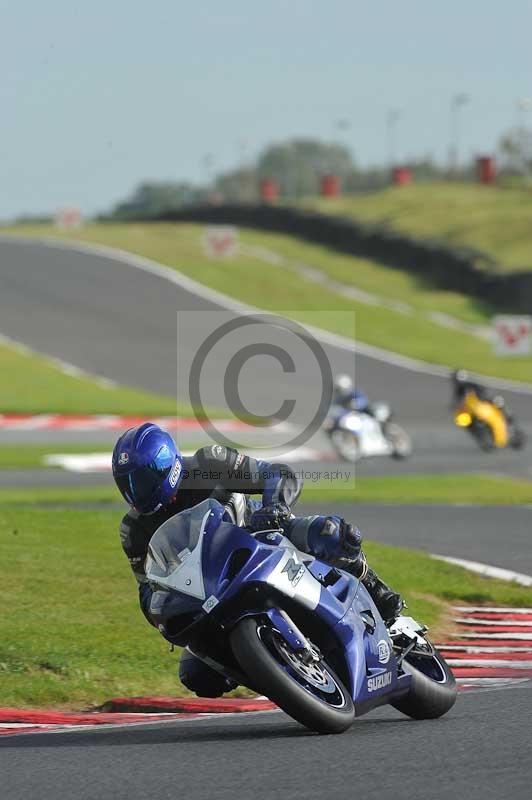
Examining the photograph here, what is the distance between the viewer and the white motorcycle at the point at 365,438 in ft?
77.1

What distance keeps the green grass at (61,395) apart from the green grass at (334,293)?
31.3 feet

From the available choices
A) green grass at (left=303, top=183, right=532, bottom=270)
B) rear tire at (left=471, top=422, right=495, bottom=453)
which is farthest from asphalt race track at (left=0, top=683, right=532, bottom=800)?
green grass at (left=303, top=183, right=532, bottom=270)

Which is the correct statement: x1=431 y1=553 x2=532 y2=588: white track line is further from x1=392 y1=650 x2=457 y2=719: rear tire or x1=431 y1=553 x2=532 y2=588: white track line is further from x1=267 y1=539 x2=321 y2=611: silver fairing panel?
x1=267 y1=539 x2=321 y2=611: silver fairing panel

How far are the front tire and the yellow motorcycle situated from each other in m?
19.5

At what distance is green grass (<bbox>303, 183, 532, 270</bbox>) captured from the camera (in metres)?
48.3

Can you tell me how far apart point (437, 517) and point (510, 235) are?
36.1 meters

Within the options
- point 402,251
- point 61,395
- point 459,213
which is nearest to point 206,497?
point 61,395

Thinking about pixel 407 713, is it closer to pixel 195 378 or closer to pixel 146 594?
pixel 146 594

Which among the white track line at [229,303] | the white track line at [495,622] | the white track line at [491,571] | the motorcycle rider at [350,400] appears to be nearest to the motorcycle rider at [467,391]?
the motorcycle rider at [350,400]

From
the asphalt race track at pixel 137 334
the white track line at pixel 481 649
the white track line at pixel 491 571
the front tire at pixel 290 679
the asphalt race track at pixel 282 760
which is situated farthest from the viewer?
the asphalt race track at pixel 137 334

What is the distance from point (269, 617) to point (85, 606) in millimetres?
3501

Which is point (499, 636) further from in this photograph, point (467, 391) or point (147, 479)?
point (467, 391)

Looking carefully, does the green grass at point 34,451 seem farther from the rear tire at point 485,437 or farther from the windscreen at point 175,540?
the windscreen at point 175,540

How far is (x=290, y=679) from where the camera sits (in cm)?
531
